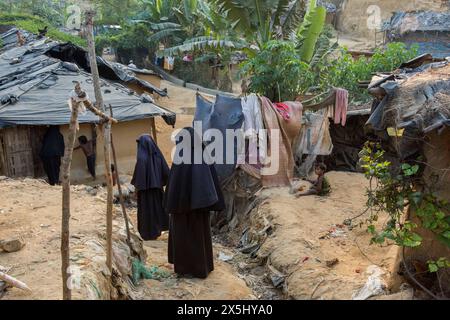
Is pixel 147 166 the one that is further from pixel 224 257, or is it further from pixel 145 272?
pixel 224 257

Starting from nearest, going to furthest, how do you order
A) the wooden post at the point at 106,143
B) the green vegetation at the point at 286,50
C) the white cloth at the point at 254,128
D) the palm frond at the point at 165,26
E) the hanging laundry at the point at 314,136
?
the wooden post at the point at 106,143 < the white cloth at the point at 254,128 < the hanging laundry at the point at 314,136 < the green vegetation at the point at 286,50 < the palm frond at the point at 165,26

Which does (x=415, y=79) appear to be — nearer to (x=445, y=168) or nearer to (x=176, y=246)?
(x=445, y=168)

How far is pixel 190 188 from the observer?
473cm

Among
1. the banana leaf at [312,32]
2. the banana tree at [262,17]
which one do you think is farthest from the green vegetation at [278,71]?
the banana tree at [262,17]

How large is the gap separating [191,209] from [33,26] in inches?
631

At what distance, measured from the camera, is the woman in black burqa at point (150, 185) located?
597 cm

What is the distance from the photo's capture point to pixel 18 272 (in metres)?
3.86

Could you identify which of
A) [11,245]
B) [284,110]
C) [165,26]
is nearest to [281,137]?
[284,110]

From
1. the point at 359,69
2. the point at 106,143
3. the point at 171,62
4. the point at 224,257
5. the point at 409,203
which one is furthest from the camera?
the point at 171,62

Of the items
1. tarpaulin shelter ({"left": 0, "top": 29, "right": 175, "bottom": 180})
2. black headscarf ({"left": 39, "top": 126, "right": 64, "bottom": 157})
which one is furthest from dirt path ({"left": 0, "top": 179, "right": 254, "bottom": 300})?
tarpaulin shelter ({"left": 0, "top": 29, "right": 175, "bottom": 180})

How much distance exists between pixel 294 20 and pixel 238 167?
13.7 feet

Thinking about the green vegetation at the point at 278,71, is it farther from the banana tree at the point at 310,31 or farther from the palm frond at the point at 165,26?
the palm frond at the point at 165,26

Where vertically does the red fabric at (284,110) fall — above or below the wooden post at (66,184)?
below

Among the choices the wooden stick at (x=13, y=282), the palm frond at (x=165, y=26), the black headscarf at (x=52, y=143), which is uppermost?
the palm frond at (x=165, y=26)
